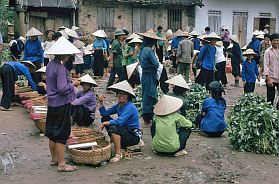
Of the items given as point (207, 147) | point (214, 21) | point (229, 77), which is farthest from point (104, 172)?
point (214, 21)

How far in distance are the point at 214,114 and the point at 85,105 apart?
229 centimetres

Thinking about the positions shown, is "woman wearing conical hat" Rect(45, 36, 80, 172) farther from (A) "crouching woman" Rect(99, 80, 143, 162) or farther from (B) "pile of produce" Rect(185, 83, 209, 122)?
(B) "pile of produce" Rect(185, 83, 209, 122)

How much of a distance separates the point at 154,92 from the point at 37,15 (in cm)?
1422

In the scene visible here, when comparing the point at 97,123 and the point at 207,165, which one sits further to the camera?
the point at 97,123

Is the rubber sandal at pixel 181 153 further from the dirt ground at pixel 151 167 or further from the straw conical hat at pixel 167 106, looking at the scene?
the straw conical hat at pixel 167 106

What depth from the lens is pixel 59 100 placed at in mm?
5777

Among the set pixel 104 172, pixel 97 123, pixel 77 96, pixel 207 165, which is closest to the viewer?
pixel 104 172

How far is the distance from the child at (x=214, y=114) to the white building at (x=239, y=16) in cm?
1661

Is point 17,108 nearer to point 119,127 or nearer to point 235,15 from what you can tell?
point 119,127

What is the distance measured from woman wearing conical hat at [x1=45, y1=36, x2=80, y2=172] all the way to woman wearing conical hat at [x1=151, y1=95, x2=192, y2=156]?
4.51 feet

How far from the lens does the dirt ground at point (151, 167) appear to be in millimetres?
5699

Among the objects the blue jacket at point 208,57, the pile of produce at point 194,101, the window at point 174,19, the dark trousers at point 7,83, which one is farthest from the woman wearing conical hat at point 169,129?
the window at point 174,19

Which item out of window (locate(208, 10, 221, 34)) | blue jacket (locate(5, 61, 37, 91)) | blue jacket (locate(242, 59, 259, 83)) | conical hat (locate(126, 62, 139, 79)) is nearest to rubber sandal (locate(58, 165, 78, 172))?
blue jacket (locate(5, 61, 37, 91))

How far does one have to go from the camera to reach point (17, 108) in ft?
32.6
